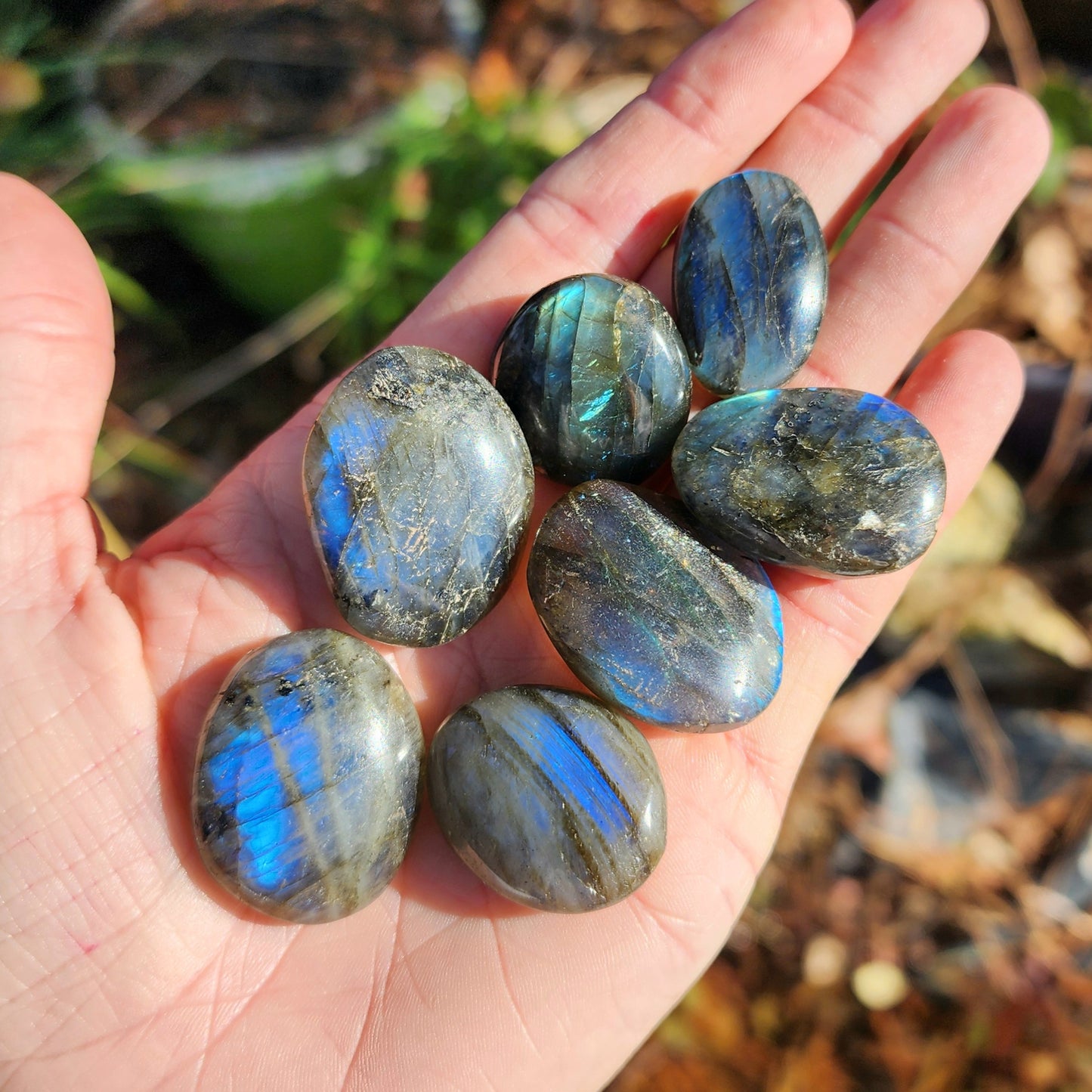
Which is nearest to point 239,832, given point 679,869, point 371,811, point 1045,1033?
point 371,811

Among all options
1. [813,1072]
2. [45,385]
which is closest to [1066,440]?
[813,1072]

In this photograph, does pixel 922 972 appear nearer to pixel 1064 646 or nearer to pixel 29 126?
pixel 1064 646

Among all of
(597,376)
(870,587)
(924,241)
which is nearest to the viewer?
(597,376)

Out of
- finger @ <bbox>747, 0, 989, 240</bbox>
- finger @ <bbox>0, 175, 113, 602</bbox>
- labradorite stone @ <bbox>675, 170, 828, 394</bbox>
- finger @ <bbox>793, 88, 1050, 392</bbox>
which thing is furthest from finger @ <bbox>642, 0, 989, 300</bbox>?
finger @ <bbox>0, 175, 113, 602</bbox>

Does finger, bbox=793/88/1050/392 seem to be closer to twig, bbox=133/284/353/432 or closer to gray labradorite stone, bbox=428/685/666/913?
gray labradorite stone, bbox=428/685/666/913

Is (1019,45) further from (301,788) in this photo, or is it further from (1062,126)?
(301,788)

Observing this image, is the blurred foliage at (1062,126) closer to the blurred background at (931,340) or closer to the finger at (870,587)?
the blurred background at (931,340)
